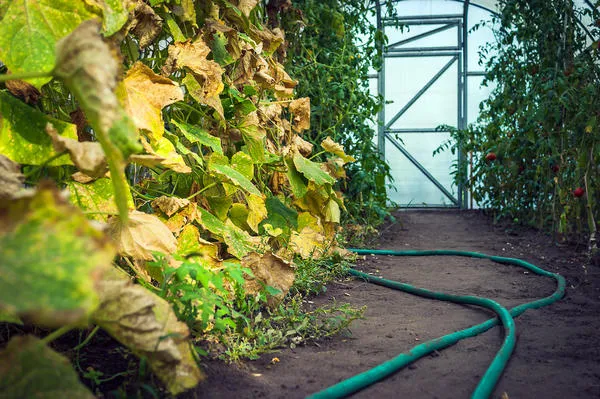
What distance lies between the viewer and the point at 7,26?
36.7 inches

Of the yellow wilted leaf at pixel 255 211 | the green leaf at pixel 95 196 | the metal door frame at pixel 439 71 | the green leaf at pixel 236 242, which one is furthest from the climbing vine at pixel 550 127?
the green leaf at pixel 95 196

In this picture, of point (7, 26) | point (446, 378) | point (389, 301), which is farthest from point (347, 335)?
point (7, 26)

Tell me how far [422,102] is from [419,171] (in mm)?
1010

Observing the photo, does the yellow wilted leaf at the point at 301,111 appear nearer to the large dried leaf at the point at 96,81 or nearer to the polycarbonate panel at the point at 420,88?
the large dried leaf at the point at 96,81

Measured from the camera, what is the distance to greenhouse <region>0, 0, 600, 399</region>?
0.72 metres

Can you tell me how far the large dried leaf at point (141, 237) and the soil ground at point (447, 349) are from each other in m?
0.31

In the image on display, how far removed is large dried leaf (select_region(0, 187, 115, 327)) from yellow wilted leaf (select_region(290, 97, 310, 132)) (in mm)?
2160

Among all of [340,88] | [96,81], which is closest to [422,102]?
[340,88]

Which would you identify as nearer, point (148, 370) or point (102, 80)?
point (102, 80)

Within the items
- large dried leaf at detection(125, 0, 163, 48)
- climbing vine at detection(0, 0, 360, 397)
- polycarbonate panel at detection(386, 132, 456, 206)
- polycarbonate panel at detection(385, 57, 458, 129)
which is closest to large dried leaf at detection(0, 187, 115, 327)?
climbing vine at detection(0, 0, 360, 397)

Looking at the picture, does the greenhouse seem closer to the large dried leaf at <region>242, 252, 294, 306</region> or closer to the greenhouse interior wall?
the large dried leaf at <region>242, 252, 294, 306</region>

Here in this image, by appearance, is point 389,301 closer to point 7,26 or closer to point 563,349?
point 563,349

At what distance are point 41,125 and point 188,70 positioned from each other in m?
0.64

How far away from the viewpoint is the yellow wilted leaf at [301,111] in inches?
106
